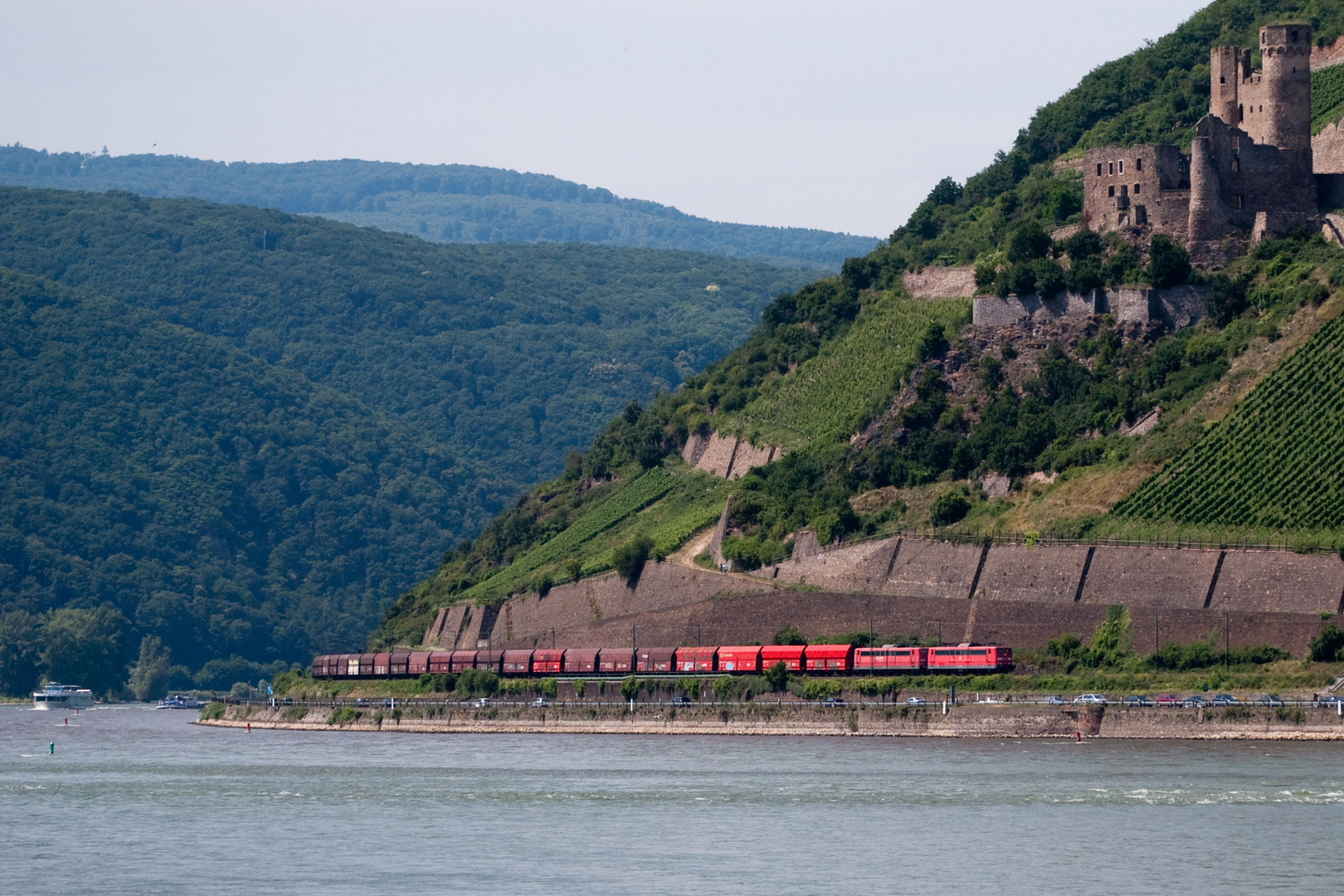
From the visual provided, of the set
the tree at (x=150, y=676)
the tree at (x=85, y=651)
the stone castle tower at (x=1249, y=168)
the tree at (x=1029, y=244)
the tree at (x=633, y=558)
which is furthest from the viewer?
the tree at (x=150, y=676)

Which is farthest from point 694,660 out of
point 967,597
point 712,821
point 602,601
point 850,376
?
point 712,821

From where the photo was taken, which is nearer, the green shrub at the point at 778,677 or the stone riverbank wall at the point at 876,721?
the stone riverbank wall at the point at 876,721

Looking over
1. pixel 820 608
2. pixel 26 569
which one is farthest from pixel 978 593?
pixel 26 569

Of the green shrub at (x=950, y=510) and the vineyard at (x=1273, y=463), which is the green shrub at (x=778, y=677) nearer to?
the green shrub at (x=950, y=510)

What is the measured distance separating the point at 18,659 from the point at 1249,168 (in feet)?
378

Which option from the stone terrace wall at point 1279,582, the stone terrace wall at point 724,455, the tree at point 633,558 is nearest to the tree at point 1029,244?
the stone terrace wall at point 724,455

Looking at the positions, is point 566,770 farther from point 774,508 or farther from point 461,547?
point 461,547

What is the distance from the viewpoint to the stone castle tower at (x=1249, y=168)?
3462 inches

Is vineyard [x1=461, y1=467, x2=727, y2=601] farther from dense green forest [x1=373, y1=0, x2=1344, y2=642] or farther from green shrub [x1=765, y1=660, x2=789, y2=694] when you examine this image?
green shrub [x1=765, y1=660, x2=789, y2=694]

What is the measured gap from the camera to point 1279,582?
7350cm

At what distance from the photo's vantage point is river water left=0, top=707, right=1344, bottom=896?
4956 centimetres

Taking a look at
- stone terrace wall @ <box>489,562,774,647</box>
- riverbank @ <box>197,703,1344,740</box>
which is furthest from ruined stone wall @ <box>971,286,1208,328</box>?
riverbank @ <box>197,703,1344,740</box>

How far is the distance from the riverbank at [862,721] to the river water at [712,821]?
30.2 inches

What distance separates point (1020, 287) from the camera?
93.7m
